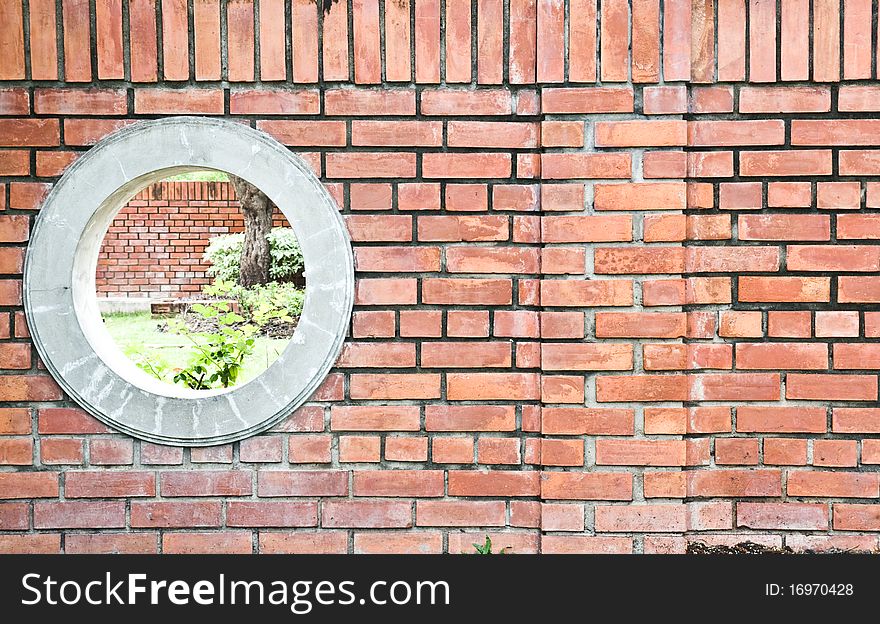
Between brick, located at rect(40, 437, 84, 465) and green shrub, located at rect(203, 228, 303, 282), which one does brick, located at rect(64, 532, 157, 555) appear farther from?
green shrub, located at rect(203, 228, 303, 282)

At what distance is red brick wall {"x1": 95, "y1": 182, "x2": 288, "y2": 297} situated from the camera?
27.7 feet

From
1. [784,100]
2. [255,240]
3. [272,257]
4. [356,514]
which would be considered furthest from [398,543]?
[272,257]

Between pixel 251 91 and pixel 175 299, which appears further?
pixel 175 299

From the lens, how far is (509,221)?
217cm

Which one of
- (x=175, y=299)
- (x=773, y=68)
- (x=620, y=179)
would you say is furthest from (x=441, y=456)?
(x=175, y=299)

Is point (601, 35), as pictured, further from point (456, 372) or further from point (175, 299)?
point (175, 299)

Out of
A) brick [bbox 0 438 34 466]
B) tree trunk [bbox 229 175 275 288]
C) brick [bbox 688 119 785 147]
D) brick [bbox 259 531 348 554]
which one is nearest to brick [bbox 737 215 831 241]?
brick [bbox 688 119 785 147]

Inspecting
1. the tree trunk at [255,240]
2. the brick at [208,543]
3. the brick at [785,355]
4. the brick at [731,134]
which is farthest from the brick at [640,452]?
the tree trunk at [255,240]

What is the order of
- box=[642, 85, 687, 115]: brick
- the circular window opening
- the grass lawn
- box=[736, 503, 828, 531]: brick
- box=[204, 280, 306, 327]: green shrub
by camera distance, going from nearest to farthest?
box=[642, 85, 687, 115]: brick
box=[736, 503, 828, 531]: brick
the grass lawn
box=[204, 280, 306, 327]: green shrub
the circular window opening

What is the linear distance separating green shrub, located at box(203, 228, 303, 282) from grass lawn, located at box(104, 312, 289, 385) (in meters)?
1.04

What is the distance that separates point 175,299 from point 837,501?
24.1 ft

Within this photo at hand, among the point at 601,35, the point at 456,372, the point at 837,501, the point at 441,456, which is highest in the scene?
the point at 601,35

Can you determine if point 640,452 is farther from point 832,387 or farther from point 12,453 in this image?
point 12,453

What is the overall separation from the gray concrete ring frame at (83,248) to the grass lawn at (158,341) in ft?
11.4
